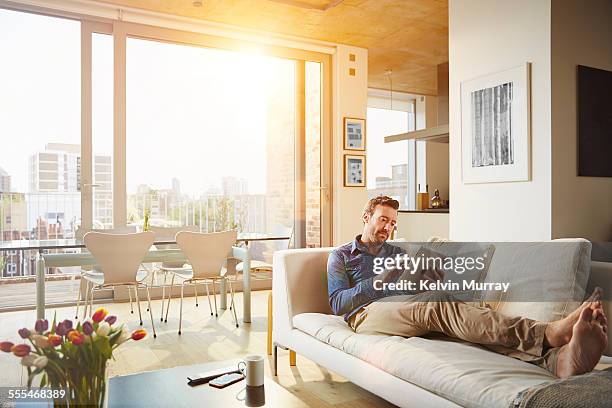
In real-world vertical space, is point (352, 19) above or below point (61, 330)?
above

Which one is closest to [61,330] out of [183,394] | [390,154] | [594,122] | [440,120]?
[183,394]

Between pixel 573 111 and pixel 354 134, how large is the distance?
299 centimetres

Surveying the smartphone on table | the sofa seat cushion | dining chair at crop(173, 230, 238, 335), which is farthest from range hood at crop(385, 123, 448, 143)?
the smartphone on table

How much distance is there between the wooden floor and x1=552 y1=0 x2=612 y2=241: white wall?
2078 mm

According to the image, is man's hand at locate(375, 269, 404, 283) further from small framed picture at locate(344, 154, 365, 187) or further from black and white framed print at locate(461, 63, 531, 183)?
small framed picture at locate(344, 154, 365, 187)

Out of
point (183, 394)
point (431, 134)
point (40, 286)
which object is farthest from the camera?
point (431, 134)

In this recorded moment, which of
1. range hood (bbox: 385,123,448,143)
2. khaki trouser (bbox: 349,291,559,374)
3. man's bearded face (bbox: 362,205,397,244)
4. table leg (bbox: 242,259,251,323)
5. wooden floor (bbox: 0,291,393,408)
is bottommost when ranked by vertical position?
wooden floor (bbox: 0,291,393,408)

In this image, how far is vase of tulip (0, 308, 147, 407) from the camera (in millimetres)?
1422

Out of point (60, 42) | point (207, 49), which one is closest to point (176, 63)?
point (207, 49)

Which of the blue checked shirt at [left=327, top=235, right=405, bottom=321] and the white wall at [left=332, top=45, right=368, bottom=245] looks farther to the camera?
the white wall at [left=332, top=45, right=368, bottom=245]

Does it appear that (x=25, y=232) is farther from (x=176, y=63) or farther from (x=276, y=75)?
(x=276, y=75)

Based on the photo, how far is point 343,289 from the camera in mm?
2789

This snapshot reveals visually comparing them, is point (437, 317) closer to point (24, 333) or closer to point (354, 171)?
point (24, 333)

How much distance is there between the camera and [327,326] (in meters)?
2.69
